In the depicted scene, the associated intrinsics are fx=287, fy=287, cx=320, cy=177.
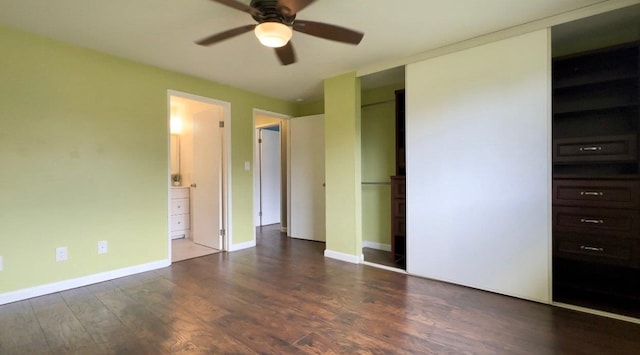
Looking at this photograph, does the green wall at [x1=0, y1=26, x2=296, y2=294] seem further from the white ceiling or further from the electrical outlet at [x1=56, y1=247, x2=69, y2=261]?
the white ceiling

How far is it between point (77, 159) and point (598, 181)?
4.54 m

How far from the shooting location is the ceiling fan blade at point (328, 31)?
193 centimetres

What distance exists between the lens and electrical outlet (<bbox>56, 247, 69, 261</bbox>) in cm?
264

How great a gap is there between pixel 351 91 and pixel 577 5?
2074mm

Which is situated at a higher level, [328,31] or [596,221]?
[328,31]

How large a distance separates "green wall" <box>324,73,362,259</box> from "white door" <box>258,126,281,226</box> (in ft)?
8.86

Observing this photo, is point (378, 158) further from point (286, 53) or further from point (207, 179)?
point (207, 179)

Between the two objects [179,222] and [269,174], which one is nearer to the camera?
[179,222]

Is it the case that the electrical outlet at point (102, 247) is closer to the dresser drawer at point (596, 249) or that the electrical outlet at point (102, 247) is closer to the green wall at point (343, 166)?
the green wall at point (343, 166)

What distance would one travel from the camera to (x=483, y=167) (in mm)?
2615

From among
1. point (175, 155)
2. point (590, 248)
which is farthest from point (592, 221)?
point (175, 155)

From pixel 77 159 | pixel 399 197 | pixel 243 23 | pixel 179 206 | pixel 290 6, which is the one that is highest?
pixel 243 23

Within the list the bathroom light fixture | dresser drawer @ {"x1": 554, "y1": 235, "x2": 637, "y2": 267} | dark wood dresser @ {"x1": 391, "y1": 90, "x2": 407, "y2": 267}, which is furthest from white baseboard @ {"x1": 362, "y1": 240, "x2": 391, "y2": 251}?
the bathroom light fixture

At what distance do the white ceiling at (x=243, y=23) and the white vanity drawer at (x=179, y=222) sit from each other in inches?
101
